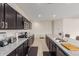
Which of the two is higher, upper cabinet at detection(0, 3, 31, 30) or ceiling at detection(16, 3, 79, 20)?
ceiling at detection(16, 3, 79, 20)

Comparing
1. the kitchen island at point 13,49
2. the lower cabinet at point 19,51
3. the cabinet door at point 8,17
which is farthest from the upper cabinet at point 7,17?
the lower cabinet at point 19,51

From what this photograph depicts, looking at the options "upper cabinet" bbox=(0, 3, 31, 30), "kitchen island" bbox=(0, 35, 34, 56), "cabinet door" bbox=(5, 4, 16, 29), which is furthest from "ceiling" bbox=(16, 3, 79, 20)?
"kitchen island" bbox=(0, 35, 34, 56)

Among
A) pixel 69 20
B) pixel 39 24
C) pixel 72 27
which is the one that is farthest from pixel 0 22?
pixel 72 27

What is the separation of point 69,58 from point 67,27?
8.92 m

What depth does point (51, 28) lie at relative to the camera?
7473 mm

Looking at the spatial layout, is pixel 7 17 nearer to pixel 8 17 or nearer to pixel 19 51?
pixel 8 17

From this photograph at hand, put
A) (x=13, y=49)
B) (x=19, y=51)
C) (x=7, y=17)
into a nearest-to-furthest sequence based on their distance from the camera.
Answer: (x=13, y=49), (x=7, y=17), (x=19, y=51)

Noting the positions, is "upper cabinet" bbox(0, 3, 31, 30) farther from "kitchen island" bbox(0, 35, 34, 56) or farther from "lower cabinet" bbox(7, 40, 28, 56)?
"lower cabinet" bbox(7, 40, 28, 56)

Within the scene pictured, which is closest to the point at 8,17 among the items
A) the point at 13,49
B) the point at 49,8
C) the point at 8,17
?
the point at 8,17

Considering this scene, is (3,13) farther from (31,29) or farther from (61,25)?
(61,25)

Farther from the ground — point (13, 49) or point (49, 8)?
point (49, 8)

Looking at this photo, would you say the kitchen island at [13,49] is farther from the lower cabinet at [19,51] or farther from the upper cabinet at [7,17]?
the upper cabinet at [7,17]

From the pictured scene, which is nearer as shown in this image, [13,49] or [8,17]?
[13,49]

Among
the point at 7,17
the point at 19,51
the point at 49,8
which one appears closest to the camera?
the point at 7,17
